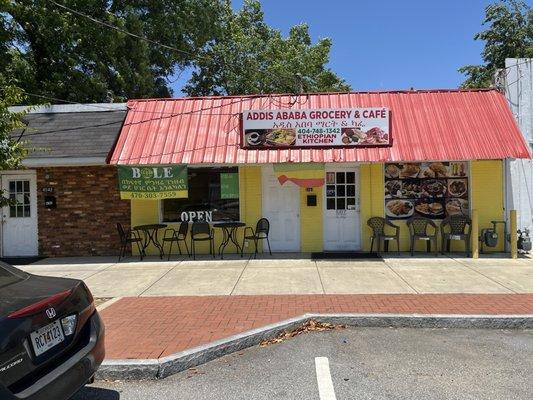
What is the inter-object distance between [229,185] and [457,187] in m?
5.76

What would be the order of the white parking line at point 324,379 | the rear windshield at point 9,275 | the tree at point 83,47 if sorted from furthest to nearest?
the tree at point 83,47
the white parking line at point 324,379
the rear windshield at point 9,275

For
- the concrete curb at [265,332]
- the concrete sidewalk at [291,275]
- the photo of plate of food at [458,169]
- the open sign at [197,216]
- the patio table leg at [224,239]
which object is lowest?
the concrete curb at [265,332]

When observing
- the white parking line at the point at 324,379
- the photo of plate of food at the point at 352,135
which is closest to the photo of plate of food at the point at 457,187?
the photo of plate of food at the point at 352,135

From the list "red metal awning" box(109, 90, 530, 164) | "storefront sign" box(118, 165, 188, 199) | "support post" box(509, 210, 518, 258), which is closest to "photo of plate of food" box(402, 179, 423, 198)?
"red metal awning" box(109, 90, 530, 164)

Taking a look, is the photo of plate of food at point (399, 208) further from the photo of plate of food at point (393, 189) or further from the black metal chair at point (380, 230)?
the black metal chair at point (380, 230)

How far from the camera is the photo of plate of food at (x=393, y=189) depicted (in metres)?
12.5

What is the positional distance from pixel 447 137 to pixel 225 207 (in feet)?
18.8

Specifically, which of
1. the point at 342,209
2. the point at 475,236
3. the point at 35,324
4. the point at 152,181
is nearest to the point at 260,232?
the point at 342,209

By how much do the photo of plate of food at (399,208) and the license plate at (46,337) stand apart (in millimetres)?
10029

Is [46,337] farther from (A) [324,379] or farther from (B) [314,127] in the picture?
(B) [314,127]

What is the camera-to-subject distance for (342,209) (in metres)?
12.6

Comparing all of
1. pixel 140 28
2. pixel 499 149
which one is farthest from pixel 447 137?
pixel 140 28

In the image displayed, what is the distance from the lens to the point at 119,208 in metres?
12.7

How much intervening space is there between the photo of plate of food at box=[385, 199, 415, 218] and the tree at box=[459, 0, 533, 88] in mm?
19275
